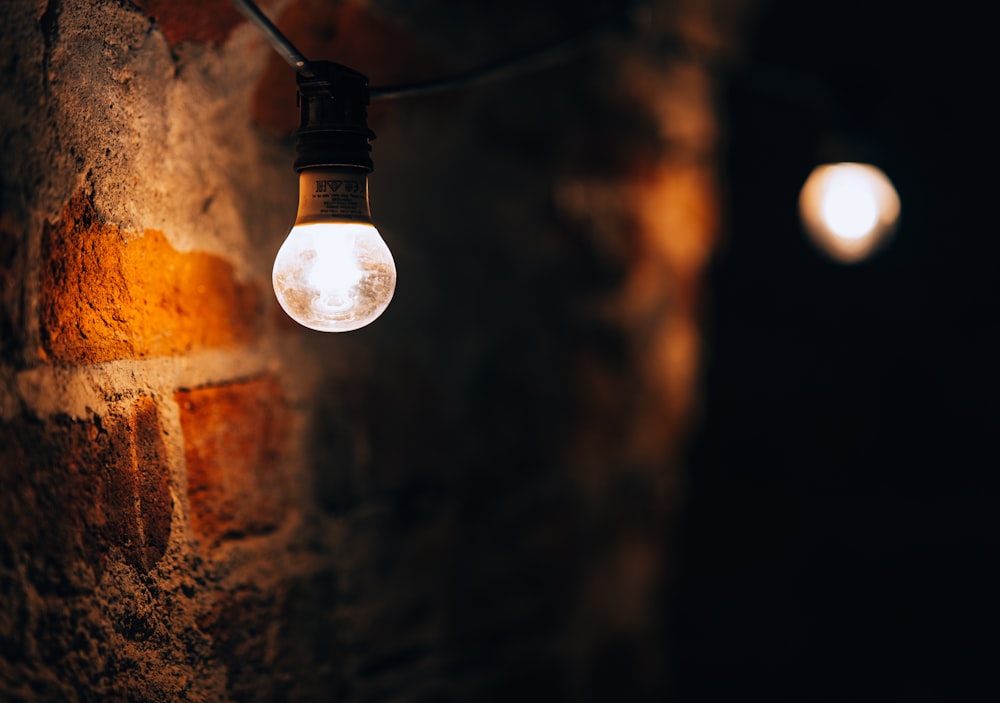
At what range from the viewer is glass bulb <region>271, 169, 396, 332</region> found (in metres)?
0.64

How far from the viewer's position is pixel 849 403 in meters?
1.62

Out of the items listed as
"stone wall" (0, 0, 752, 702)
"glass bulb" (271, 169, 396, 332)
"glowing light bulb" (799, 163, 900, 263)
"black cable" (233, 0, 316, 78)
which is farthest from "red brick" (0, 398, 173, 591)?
"glowing light bulb" (799, 163, 900, 263)

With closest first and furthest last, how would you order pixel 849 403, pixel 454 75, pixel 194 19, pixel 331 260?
pixel 331 260 → pixel 194 19 → pixel 454 75 → pixel 849 403

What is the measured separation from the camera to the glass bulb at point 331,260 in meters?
0.64

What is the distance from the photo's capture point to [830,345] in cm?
164

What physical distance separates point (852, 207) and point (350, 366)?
914 mm

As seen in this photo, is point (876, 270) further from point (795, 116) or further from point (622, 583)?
point (622, 583)

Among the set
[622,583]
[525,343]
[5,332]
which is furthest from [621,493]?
[5,332]

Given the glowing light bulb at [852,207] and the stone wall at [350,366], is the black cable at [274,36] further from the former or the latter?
the glowing light bulb at [852,207]

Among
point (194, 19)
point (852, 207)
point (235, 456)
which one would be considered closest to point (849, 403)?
point (852, 207)

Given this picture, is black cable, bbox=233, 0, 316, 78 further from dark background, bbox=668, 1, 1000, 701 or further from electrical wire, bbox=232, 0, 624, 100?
dark background, bbox=668, 1, 1000, 701

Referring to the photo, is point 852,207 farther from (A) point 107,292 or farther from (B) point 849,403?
(A) point 107,292

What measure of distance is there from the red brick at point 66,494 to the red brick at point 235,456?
0.08 meters

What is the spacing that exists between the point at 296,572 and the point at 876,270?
1.33 meters
